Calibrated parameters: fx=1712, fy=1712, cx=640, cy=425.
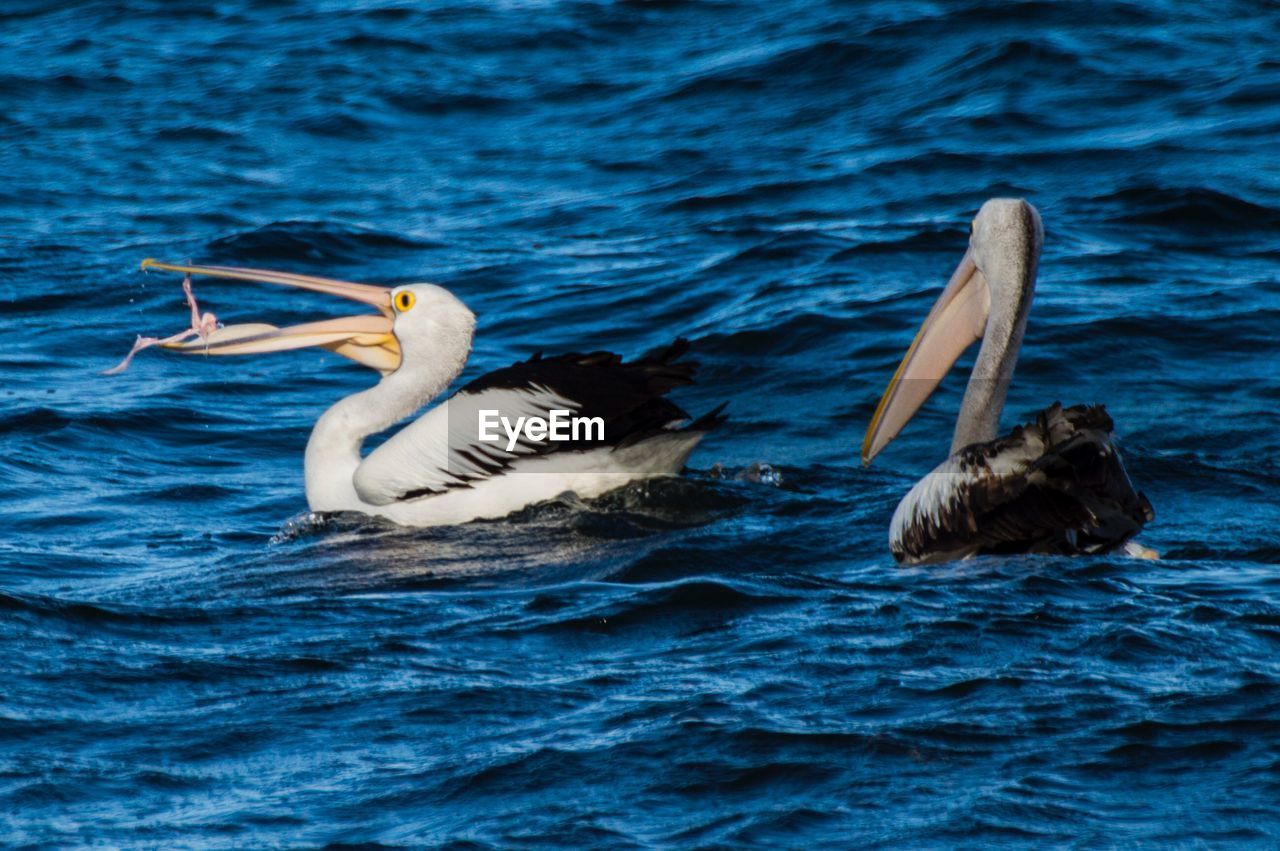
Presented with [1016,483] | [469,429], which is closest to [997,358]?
[1016,483]

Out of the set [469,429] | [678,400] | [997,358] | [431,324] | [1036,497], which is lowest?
[678,400]

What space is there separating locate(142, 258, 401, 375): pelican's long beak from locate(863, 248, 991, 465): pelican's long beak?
2439 mm

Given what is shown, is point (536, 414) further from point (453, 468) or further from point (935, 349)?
point (935, 349)

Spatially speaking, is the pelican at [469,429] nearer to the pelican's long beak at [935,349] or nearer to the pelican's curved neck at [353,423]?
the pelican's curved neck at [353,423]

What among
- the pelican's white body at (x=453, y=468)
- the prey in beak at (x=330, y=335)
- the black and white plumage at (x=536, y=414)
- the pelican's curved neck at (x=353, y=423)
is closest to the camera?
the black and white plumage at (x=536, y=414)

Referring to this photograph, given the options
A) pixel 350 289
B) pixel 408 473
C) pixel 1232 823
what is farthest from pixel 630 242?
pixel 1232 823

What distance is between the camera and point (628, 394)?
278 inches

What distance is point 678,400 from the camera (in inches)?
360

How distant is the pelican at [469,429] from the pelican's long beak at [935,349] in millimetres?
782

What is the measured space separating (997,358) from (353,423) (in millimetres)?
2885

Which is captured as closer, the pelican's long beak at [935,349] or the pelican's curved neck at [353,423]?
the pelican's long beak at [935,349]

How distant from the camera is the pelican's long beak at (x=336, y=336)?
7945 millimetres

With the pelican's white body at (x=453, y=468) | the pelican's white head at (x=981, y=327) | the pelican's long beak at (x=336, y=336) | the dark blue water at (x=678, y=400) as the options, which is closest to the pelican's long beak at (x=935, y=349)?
the pelican's white head at (x=981, y=327)

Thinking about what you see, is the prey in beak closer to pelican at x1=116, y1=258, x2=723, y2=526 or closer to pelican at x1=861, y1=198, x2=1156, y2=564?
pelican at x1=116, y1=258, x2=723, y2=526
